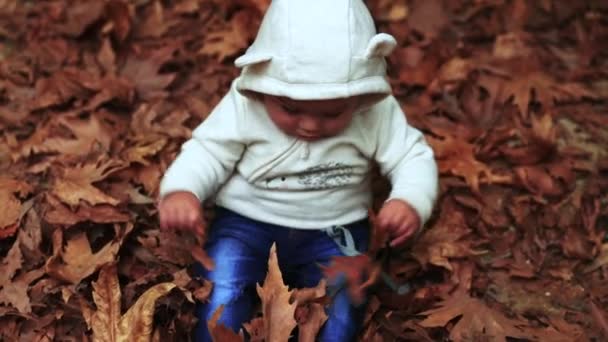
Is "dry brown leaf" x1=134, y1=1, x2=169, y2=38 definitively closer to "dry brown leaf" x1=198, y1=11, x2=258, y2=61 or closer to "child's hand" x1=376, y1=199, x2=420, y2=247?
"dry brown leaf" x1=198, y1=11, x2=258, y2=61

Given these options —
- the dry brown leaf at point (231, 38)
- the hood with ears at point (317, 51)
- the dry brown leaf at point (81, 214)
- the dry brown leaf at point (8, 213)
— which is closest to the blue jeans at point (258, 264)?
the dry brown leaf at point (81, 214)

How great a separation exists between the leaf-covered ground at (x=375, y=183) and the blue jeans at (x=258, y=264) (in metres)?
0.06

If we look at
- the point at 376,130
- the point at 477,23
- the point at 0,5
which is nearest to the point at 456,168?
the point at 376,130

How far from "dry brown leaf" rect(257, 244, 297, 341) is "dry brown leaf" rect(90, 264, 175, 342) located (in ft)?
0.95

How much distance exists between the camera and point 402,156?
2.19m

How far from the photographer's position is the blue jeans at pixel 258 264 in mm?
2041

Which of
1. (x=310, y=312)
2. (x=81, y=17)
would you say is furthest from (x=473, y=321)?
(x=81, y=17)

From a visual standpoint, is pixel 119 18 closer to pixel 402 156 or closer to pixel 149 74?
pixel 149 74

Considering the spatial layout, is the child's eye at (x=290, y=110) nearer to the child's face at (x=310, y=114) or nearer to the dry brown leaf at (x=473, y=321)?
the child's face at (x=310, y=114)

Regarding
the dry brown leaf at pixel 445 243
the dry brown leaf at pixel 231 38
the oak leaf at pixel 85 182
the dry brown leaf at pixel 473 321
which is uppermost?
the dry brown leaf at pixel 231 38

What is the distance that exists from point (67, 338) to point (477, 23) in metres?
2.46

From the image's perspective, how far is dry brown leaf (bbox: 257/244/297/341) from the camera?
1924 mm

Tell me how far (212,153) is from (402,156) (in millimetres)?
574

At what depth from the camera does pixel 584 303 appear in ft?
7.54
